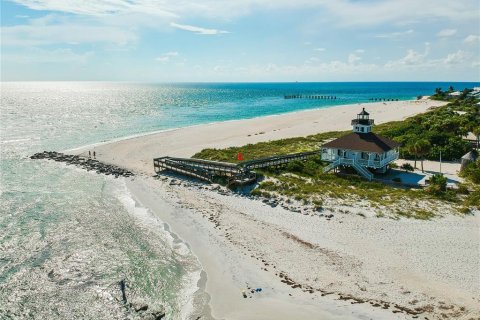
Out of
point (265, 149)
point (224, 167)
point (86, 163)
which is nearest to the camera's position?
point (224, 167)

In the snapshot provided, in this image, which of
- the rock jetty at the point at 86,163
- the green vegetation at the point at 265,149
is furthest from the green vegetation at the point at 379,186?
the rock jetty at the point at 86,163

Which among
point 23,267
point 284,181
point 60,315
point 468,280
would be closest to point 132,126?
point 284,181

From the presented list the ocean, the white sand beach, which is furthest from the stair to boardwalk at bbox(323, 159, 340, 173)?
the ocean

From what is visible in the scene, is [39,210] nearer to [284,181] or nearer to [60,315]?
[60,315]

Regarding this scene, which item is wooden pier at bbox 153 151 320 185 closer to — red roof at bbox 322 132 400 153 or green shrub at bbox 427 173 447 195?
red roof at bbox 322 132 400 153

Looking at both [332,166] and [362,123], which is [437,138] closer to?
[362,123]

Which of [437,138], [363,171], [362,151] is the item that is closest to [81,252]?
[363,171]
